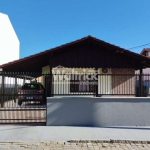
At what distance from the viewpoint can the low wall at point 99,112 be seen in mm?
6934

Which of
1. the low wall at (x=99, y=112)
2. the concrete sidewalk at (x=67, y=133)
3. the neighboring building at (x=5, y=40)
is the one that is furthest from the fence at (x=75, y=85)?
the neighboring building at (x=5, y=40)

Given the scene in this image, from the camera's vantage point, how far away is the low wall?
6934 millimetres

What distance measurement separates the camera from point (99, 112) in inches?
275

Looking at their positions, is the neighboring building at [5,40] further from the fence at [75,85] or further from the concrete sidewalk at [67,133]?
the concrete sidewalk at [67,133]

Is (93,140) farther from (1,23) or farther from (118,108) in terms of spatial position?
(1,23)

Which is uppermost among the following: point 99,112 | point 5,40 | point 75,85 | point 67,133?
point 5,40

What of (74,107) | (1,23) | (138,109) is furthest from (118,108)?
(1,23)

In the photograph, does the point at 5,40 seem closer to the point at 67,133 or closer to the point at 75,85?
the point at 75,85

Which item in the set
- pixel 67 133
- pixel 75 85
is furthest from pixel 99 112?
pixel 75 85

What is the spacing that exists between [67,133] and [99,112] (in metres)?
1.58

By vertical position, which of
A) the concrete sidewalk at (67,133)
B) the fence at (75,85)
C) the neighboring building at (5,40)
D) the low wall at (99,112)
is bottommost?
the concrete sidewalk at (67,133)

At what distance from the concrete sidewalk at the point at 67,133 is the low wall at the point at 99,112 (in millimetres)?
328

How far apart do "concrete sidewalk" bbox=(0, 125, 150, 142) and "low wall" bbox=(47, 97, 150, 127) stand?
1.08ft

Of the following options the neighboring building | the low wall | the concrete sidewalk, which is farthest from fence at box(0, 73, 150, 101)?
the neighboring building
